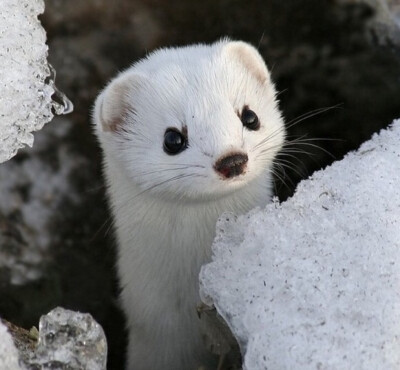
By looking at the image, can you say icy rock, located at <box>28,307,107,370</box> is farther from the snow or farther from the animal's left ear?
the animal's left ear

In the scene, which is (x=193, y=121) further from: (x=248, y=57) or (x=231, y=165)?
(x=248, y=57)

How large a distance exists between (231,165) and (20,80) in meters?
0.63

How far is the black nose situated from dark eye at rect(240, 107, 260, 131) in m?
0.27

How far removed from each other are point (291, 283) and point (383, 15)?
1.56 meters

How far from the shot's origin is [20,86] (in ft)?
6.80

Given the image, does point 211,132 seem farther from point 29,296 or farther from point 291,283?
point 29,296

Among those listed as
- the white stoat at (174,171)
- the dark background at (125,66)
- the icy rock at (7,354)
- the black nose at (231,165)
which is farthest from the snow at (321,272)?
the dark background at (125,66)

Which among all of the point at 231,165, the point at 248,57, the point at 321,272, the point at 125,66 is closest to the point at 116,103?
the point at 248,57

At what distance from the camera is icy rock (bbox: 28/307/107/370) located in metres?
1.68

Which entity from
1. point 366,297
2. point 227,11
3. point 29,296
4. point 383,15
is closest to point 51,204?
point 29,296

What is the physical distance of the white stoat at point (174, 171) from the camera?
7.08ft

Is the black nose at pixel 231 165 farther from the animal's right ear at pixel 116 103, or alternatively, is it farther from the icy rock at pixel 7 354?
the icy rock at pixel 7 354

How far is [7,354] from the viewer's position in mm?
1614

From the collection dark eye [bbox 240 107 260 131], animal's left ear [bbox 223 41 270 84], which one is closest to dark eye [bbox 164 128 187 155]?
dark eye [bbox 240 107 260 131]
